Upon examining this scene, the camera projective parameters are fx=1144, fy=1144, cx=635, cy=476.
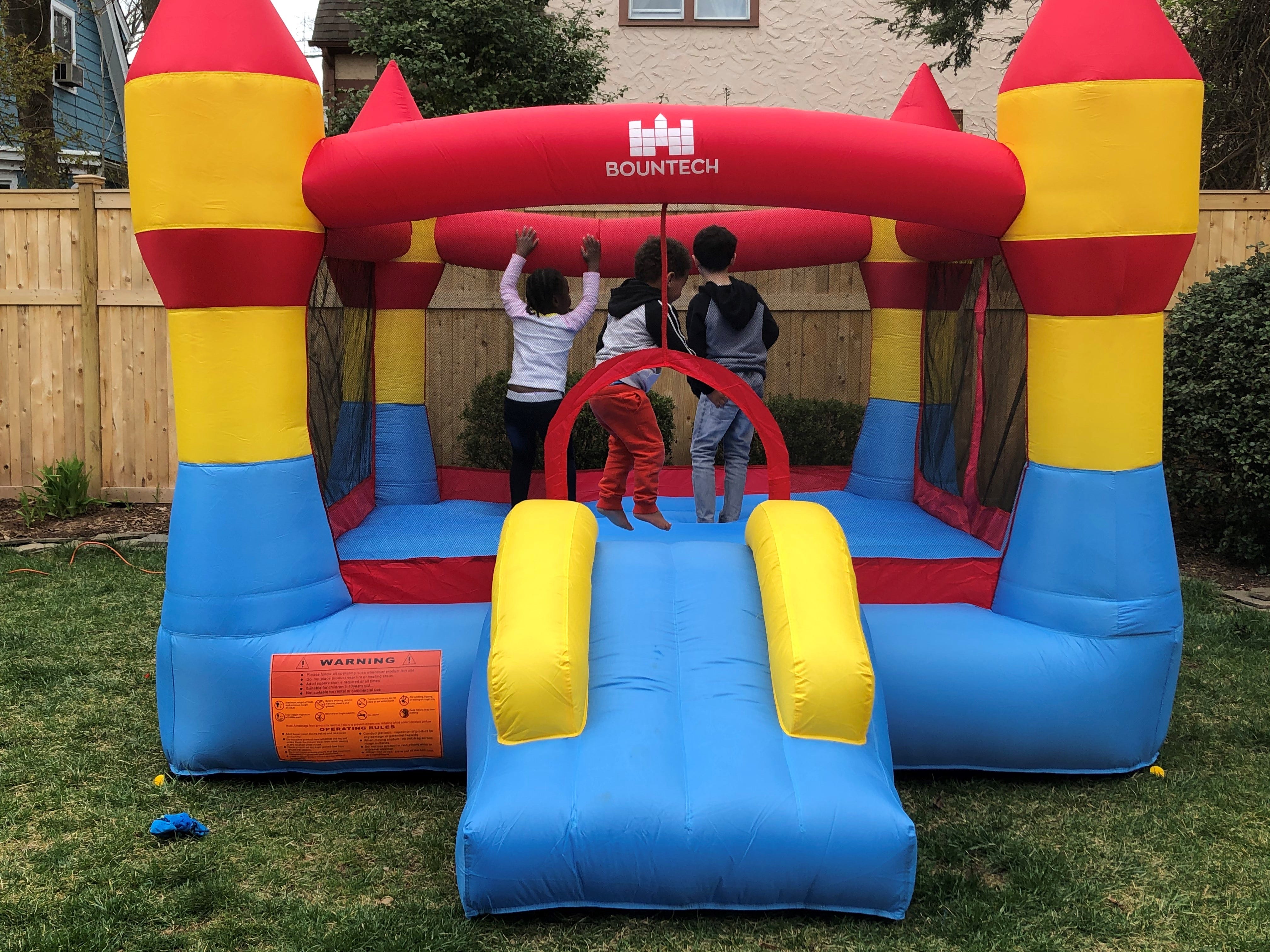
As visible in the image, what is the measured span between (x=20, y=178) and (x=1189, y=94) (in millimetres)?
14109

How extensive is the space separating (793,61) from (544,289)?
772 centimetres

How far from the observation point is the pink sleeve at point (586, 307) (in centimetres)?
478

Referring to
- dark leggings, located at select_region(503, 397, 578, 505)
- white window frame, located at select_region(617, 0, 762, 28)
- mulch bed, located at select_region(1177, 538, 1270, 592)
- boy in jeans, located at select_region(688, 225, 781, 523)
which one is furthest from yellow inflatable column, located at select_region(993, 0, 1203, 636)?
white window frame, located at select_region(617, 0, 762, 28)

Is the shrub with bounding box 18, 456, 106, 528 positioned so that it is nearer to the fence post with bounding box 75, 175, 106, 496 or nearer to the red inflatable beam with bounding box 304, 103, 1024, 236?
the fence post with bounding box 75, 175, 106, 496

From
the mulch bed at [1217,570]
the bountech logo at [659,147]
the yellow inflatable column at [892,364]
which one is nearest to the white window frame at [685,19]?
the yellow inflatable column at [892,364]

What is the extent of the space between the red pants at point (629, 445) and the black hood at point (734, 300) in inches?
19.2

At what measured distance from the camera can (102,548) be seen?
698 centimetres

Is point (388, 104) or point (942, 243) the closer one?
point (388, 104)

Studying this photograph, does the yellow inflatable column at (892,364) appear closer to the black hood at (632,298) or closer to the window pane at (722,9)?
the black hood at (632,298)

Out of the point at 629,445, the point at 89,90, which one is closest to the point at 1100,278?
the point at 629,445

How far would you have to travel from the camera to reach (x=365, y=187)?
12.1 feet

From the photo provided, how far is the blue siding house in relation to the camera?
13.2 m

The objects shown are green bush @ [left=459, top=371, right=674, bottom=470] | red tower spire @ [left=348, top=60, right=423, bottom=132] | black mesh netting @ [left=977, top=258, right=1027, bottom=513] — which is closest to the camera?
black mesh netting @ [left=977, top=258, right=1027, bottom=513]

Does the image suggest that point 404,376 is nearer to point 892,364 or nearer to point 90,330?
point 892,364
